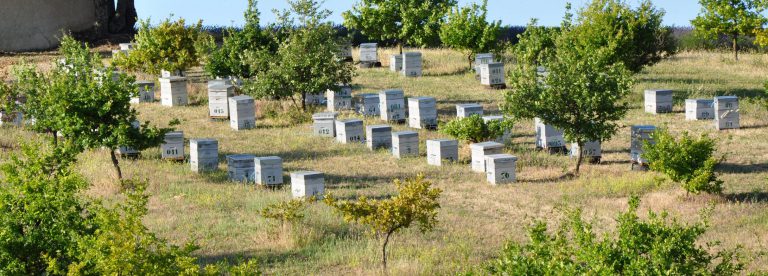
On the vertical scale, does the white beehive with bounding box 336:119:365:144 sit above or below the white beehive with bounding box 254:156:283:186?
above

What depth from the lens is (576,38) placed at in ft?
138

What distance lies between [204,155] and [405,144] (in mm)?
5484

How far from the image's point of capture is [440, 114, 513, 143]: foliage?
30953 mm

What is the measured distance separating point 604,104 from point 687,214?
460cm

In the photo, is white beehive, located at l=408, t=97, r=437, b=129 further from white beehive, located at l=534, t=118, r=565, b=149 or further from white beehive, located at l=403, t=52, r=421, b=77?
white beehive, located at l=403, t=52, r=421, b=77

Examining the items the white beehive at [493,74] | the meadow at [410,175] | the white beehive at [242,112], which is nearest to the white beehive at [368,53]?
the white beehive at [493,74]

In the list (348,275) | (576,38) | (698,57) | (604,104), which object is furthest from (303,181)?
(698,57)

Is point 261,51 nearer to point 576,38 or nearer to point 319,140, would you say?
point 319,140

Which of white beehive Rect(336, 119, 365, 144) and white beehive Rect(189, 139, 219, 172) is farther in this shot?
white beehive Rect(336, 119, 365, 144)

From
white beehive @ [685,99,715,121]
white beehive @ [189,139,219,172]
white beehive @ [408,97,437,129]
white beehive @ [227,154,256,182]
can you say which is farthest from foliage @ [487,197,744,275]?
white beehive @ [685,99,715,121]

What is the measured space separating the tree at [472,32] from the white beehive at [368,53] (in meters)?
3.25

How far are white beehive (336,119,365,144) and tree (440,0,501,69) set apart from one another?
1582 cm

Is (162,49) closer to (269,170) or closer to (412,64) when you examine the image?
(412,64)

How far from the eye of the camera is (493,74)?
141 ft
